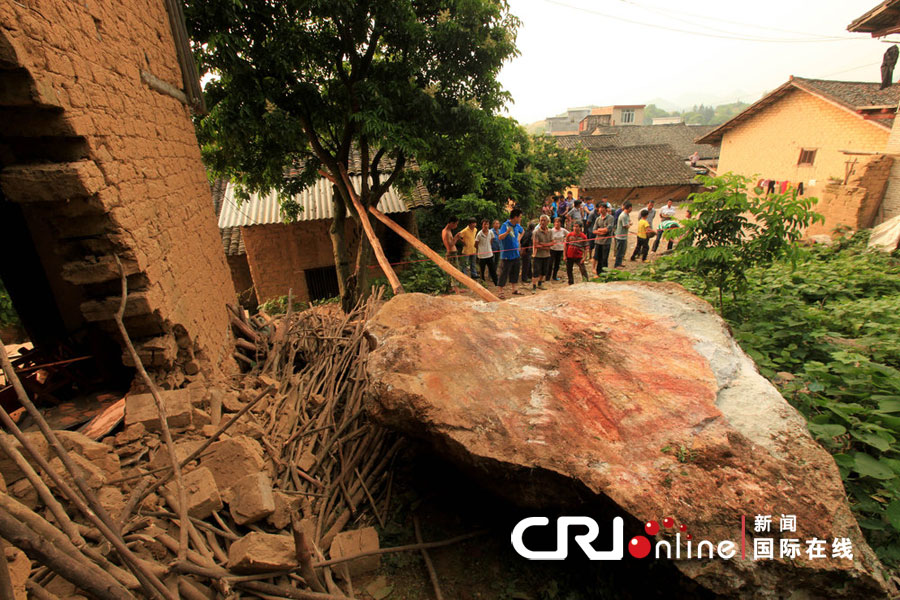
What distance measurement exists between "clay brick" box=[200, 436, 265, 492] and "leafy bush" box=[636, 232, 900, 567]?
3.54 metres

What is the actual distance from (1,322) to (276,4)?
7826 millimetres

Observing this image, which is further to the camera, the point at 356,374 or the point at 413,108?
the point at 413,108

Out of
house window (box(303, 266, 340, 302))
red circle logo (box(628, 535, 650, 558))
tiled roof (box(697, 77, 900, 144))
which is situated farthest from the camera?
house window (box(303, 266, 340, 302))

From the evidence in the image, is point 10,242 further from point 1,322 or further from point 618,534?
point 1,322

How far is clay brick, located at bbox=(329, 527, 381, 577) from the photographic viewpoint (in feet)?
7.45

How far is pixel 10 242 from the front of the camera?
2.89 m

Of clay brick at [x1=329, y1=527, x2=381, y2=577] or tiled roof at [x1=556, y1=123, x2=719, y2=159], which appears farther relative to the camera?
tiled roof at [x1=556, y1=123, x2=719, y2=159]

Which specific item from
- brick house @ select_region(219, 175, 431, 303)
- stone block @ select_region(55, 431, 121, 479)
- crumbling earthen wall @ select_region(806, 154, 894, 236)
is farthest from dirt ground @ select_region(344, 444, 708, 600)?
crumbling earthen wall @ select_region(806, 154, 894, 236)

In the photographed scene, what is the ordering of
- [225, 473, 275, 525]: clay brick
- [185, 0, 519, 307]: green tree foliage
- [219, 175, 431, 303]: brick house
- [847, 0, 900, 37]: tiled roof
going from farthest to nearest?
[219, 175, 431, 303]: brick house
[847, 0, 900, 37]: tiled roof
[185, 0, 519, 307]: green tree foliage
[225, 473, 275, 525]: clay brick

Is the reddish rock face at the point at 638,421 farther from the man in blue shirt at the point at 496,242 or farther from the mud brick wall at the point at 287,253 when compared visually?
the mud brick wall at the point at 287,253

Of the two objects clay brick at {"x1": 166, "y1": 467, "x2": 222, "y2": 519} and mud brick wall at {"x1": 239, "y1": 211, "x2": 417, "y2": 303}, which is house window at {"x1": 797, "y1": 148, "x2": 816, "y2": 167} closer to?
mud brick wall at {"x1": 239, "y1": 211, "x2": 417, "y2": 303}

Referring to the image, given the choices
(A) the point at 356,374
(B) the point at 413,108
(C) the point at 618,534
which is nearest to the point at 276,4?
(B) the point at 413,108

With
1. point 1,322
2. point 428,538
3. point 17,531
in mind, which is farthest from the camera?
point 1,322

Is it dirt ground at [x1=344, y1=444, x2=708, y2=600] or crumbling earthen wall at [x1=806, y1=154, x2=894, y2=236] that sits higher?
crumbling earthen wall at [x1=806, y1=154, x2=894, y2=236]
